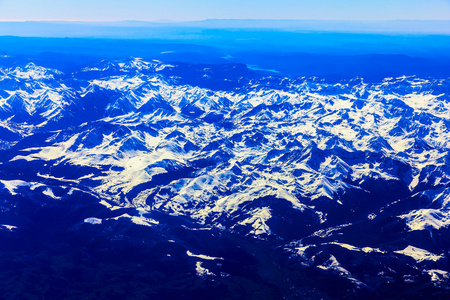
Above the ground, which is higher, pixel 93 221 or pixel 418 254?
pixel 93 221

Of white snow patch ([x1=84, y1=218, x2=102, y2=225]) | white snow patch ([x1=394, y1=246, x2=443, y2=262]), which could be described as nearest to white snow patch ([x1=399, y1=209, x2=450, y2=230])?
white snow patch ([x1=394, y1=246, x2=443, y2=262])

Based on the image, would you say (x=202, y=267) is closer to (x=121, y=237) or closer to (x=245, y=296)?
(x=245, y=296)

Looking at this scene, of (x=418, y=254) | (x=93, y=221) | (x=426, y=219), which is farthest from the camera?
(x=93, y=221)

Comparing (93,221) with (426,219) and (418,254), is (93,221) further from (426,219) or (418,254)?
(426,219)

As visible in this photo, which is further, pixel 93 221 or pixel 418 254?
pixel 93 221

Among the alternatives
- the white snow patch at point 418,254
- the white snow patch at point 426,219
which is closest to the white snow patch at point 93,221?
the white snow patch at point 418,254

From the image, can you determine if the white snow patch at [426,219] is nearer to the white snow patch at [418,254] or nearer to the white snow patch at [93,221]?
the white snow patch at [418,254]

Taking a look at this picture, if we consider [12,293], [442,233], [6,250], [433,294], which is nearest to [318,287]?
[433,294]

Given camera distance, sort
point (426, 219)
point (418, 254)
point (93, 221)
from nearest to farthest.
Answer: point (418, 254), point (426, 219), point (93, 221)

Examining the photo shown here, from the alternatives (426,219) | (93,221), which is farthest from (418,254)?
(93,221)

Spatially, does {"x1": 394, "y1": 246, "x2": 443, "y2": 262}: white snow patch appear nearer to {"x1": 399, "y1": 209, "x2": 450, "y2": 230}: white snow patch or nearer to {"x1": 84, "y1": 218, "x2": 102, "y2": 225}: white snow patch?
{"x1": 399, "y1": 209, "x2": 450, "y2": 230}: white snow patch

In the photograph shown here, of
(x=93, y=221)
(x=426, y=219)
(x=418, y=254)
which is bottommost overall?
(x=418, y=254)
